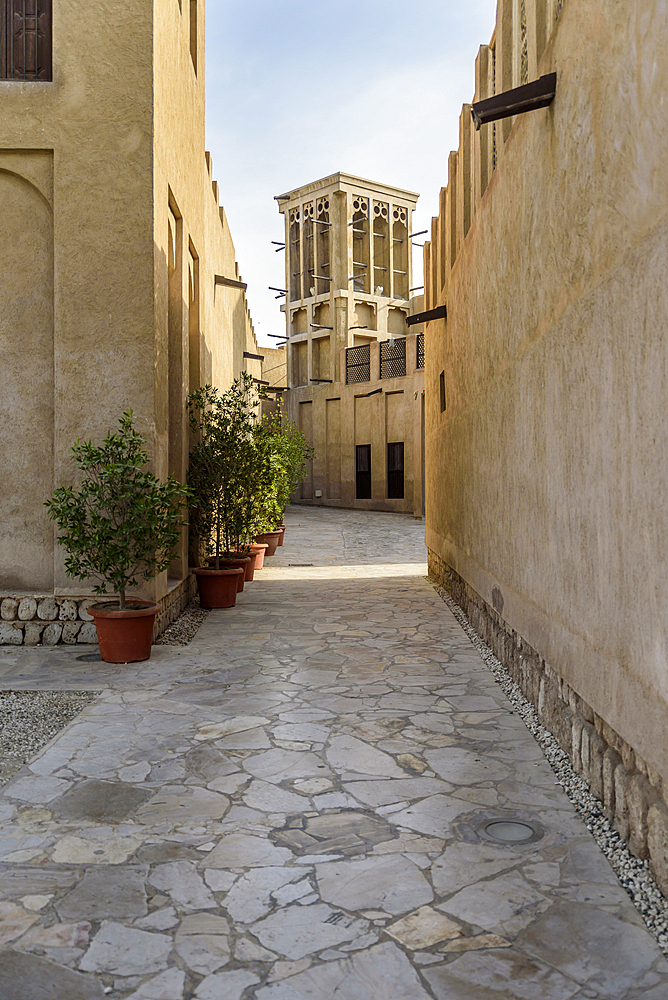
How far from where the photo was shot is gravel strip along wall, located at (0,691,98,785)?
4.43 meters

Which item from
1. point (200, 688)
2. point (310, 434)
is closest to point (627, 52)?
point (200, 688)

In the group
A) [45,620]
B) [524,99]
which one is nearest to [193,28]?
[524,99]

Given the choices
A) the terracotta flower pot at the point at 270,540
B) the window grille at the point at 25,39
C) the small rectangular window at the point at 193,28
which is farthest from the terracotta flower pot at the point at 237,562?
the small rectangular window at the point at 193,28

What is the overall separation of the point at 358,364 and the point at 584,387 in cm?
2784

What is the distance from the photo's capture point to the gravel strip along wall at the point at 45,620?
7.10 m

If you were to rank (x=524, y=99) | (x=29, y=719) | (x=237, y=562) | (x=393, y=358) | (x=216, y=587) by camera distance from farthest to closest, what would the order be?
1. (x=393, y=358)
2. (x=237, y=562)
3. (x=216, y=587)
4. (x=29, y=719)
5. (x=524, y=99)

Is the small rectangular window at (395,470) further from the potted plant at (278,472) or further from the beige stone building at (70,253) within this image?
the beige stone building at (70,253)

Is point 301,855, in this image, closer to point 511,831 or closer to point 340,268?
point 511,831

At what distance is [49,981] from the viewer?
2.41m

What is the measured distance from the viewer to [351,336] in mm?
33500

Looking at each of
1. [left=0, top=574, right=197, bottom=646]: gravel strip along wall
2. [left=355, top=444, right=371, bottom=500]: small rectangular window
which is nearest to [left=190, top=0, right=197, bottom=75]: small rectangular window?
[left=0, top=574, right=197, bottom=646]: gravel strip along wall

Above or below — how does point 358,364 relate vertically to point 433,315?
above

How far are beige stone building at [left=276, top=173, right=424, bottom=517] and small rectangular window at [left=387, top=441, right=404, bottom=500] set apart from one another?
37 millimetres

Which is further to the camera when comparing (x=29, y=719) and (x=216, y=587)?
(x=216, y=587)
